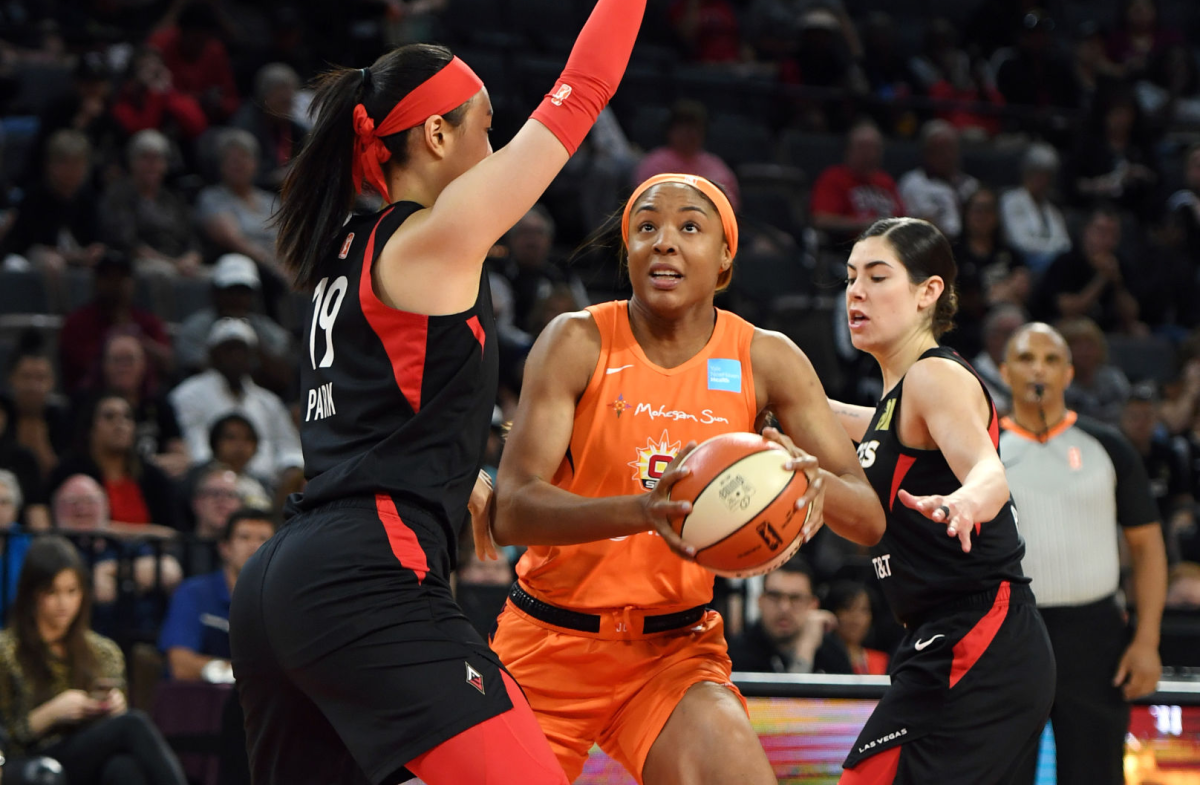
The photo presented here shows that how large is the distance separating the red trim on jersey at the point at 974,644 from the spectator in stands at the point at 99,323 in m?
5.77

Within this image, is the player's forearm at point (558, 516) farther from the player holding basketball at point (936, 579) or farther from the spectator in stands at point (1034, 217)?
Result: the spectator in stands at point (1034, 217)

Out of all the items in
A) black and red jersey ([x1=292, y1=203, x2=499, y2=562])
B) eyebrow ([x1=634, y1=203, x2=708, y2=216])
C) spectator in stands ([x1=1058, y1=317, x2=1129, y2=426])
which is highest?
eyebrow ([x1=634, y1=203, x2=708, y2=216])

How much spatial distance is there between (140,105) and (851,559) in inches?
214

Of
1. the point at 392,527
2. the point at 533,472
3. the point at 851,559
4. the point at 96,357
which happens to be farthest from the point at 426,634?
the point at 96,357

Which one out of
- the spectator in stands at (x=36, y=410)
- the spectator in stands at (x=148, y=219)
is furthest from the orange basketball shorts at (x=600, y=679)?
the spectator in stands at (x=148, y=219)

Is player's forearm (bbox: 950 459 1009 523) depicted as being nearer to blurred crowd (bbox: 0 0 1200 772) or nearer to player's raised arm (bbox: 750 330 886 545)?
player's raised arm (bbox: 750 330 886 545)

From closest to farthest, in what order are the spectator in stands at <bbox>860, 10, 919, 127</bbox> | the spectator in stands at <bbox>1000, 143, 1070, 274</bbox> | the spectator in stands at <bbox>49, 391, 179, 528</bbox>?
the spectator in stands at <bbox>49, 391, 179, 528</bbox> → the spectator in stands at <bbox>1000, 143, 1070, 274</bbox> → the spectator in stands at <bbox>860, 10, 919, 127</bbox>

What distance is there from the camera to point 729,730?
331cm

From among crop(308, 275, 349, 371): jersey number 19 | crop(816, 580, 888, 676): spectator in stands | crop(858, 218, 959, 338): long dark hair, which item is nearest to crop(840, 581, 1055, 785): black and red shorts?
crop(858, 218, 959, 338): long dark hair

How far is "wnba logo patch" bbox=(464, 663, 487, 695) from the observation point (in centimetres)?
265

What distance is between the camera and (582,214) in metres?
10.6

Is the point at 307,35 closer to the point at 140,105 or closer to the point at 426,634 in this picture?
the point at 140,105

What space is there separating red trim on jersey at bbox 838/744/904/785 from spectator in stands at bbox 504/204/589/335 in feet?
19.4

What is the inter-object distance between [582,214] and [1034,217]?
3.67 meters
